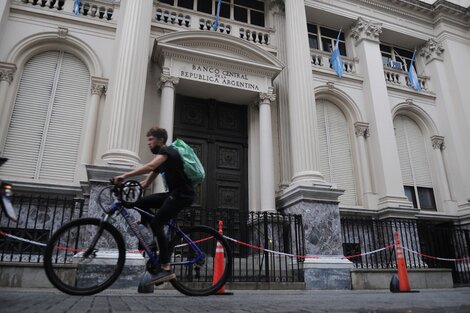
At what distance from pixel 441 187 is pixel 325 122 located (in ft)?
19.3

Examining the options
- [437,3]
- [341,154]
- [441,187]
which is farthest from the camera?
[437,3]

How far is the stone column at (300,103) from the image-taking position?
10.8 m

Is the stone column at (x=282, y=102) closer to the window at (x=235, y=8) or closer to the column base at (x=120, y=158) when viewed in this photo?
the window at (x=235, y=8)

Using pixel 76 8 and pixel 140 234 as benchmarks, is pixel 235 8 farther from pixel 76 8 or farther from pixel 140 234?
pixel 140 234

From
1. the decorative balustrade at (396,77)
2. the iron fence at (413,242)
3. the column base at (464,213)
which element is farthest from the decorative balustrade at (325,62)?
the column base at (464,213)

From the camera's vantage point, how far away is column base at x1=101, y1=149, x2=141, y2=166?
8531 mm

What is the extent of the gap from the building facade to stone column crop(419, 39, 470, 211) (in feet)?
0.19

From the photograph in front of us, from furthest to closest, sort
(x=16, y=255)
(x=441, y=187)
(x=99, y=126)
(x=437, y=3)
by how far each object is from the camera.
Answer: (x=437, y=3)
(x=441, y=187)
(x=99, y=126)
(x=16, y=255)

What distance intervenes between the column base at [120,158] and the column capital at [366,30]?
1119 centimetres

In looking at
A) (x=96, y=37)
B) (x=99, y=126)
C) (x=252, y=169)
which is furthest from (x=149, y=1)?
(x=252, y=169)

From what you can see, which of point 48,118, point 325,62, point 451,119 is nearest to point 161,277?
point 48,118

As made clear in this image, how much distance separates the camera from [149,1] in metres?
11.1

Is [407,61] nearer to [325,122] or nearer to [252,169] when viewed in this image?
[325,122]

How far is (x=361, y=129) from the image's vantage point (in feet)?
46.1
